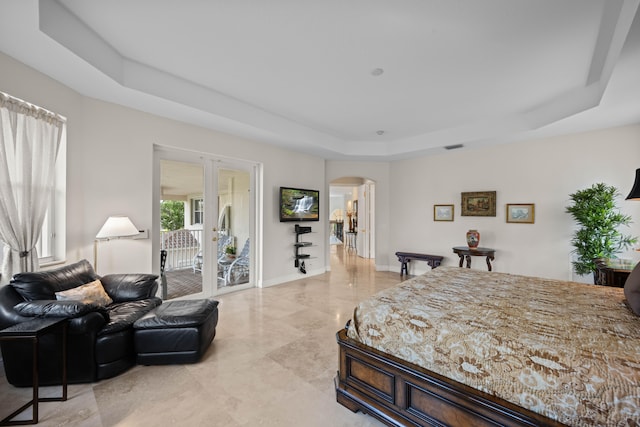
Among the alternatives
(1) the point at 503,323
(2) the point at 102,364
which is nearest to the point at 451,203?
(1) the point at 503,323

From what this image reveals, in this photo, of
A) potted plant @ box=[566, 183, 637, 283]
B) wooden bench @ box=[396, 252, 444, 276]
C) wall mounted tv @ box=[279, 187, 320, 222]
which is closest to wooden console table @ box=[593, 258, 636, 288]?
potted plant @ box=[566, 183, 637, 283]

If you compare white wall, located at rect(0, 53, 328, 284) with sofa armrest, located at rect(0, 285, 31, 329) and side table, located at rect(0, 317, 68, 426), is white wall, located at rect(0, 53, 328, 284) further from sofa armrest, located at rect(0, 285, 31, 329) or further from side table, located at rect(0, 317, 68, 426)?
side table, located at rect(0, 317, 68, 426)

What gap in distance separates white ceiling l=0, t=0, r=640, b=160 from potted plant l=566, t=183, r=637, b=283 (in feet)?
3.58

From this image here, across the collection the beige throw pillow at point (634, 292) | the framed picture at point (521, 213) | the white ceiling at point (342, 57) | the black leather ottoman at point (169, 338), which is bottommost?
the black leather ottoman at point (169, 338)

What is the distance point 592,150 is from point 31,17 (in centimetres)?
691

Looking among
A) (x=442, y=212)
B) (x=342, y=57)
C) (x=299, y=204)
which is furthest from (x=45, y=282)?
(x=442, y=212)

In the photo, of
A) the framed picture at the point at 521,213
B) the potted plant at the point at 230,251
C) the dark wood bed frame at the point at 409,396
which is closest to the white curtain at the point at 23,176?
the potted plant at the point at 230,251

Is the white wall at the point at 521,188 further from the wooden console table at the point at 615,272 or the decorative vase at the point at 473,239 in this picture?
the wooden console table at the point at 615,272

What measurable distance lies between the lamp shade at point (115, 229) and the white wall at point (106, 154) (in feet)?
1.13

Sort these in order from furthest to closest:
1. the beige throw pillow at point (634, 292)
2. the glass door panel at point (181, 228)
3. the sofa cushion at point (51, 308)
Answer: the glass door panel at point (181, 228) < the sofa cushion at point (51, 308) < the beige throw pillow at point (634, 292)

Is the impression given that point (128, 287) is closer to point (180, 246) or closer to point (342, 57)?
point (180, 246)

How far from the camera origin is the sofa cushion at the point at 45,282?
7.21 ft

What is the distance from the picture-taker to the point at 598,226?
3850mm

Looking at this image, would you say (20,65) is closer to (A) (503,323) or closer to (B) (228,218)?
(B) (228,218)
